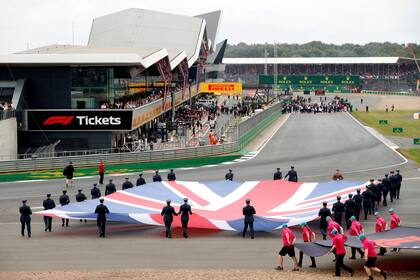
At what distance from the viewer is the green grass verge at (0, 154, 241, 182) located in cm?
3744

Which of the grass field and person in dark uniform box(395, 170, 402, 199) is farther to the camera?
the grass field

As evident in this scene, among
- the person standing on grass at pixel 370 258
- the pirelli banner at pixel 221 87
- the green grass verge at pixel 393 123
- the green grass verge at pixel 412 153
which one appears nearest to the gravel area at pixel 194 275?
the person standing on grass at pixel 370 258

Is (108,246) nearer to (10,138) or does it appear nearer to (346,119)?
(10,138)

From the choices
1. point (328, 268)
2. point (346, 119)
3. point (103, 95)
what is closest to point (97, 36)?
point (346, 119)

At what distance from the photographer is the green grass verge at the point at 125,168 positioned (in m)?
37.4

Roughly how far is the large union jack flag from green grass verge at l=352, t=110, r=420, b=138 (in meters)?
36.3

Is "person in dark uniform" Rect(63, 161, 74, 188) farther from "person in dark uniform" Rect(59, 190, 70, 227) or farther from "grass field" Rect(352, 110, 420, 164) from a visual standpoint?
"grass field" Rect(352, 110, 420, 164)

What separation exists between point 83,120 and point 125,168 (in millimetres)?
5730

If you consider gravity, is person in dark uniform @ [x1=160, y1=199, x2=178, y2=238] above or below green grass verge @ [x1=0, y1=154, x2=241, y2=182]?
above

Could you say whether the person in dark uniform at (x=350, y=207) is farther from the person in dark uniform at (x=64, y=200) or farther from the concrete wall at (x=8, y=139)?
the concrete wall at (x=8, y=139)

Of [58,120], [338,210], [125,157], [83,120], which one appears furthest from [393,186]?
[58,120]

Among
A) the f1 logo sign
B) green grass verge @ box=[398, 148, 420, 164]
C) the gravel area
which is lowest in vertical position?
the gravel area

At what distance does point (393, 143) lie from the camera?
5447 centimetres

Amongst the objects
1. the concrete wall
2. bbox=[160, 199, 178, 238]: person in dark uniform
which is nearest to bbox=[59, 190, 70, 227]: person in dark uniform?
bbox=[160, 199, 178, 238]: person in dark uniform
